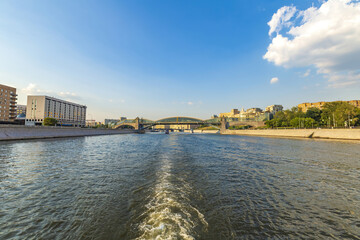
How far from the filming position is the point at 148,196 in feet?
21.7

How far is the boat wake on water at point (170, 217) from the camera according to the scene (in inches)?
163

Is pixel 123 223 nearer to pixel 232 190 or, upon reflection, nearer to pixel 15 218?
pixel 15 218

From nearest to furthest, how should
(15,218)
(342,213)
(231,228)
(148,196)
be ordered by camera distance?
(231,228) < (15,218) < (342,213) < (148,196)

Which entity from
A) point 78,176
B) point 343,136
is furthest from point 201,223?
point 343,136

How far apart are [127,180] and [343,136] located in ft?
219

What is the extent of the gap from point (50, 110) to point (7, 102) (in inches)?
1814

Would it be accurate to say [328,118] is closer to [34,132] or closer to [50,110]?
[34,132]

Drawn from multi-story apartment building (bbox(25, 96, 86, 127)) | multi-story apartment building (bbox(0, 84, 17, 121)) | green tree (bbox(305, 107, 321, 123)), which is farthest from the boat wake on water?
multi-story apartment building (bbox(25, 96, 86, 127))

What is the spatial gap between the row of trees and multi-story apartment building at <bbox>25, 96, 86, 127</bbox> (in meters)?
154

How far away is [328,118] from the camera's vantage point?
257 feet

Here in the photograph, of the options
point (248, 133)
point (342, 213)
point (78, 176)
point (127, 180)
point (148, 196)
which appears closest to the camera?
point (342, 213)

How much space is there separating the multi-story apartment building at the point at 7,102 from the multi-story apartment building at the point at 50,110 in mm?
18641

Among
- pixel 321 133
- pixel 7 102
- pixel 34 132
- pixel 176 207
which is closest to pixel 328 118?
pixel 321 133

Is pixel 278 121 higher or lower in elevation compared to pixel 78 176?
higher
